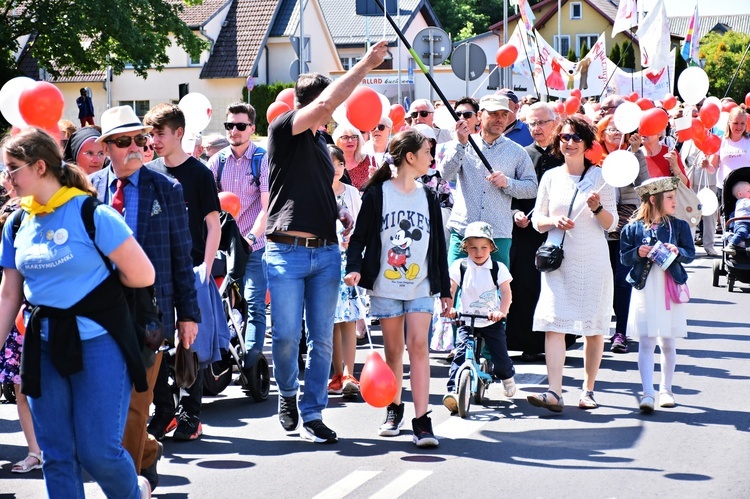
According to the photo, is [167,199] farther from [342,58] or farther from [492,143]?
[342,58]

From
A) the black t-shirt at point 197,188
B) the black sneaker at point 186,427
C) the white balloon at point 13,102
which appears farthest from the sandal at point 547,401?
the white balloon at point 13,102

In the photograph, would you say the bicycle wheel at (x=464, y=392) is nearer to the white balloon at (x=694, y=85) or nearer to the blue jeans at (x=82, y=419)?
the blue jeans at (x=82, y=419)

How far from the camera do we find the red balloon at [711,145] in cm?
1700

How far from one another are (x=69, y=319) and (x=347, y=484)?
2.14 meters

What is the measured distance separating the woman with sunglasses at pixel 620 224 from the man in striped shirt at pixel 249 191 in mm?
3358

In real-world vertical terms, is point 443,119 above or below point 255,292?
above

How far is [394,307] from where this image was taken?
7422 mm

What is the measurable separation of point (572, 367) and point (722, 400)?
69.0 inches

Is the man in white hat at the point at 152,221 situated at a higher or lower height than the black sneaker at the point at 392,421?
higher

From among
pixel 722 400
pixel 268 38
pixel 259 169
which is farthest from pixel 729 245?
pixel 268 38

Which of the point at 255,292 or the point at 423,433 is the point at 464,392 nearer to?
the point at 423,433

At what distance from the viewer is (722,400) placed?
875 cm

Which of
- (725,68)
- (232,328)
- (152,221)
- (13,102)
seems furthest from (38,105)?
(725,68)

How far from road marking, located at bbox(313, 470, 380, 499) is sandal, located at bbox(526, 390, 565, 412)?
197cm
